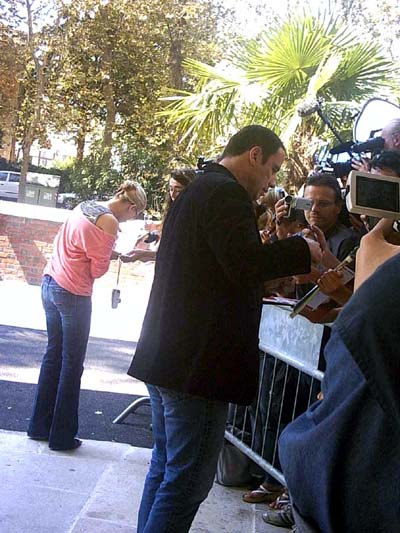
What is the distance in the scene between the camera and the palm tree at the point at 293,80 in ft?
30.4

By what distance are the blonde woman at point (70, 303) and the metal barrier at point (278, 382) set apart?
1068 mm

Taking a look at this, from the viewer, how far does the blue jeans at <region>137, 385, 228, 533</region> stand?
2555mm

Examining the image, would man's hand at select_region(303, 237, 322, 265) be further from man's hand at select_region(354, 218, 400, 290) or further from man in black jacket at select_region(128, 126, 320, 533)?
man's hand at select_region(354, 218, 400, 290)

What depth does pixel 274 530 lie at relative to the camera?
379 cm

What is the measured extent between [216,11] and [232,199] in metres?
21.9

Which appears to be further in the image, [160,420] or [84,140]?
[84,140]

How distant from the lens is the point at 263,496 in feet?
13.4

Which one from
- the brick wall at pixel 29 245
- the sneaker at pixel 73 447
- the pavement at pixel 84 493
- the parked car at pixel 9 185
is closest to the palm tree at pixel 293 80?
the brick wall at pixel 29 245

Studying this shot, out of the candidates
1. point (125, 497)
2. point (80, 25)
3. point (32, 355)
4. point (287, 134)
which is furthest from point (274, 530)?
point (80, 25)

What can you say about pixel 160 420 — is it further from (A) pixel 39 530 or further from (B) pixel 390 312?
(B) pixel 390 312

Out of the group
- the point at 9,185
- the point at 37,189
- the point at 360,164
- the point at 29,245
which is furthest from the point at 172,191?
the point at 9,185

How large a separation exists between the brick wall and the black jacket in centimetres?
1098

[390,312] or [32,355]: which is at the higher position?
[390,312]

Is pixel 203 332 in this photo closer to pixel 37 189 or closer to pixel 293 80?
pixel 293 80
